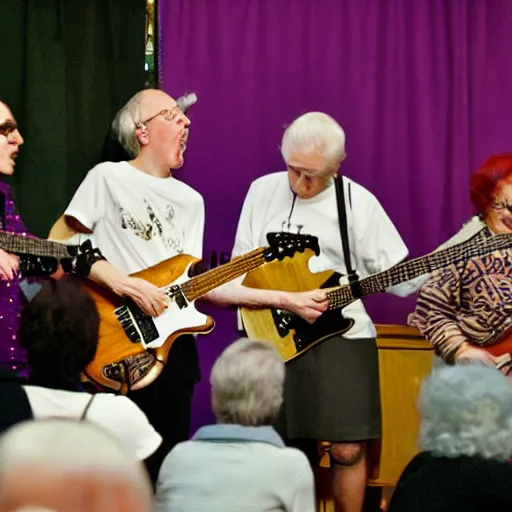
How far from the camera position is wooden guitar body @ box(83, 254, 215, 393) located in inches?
132

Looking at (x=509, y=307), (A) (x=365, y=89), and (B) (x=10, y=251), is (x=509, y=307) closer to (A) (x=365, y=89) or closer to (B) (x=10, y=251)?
(A) (x=365, y=89)

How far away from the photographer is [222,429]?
2.27 meters

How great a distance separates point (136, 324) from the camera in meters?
3.43

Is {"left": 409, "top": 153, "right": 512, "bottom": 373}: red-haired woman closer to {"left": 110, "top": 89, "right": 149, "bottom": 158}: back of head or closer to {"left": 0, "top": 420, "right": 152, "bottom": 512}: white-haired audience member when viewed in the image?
{"left": 110, "top": 89, "right": 149, "bottom": 158}: back of head

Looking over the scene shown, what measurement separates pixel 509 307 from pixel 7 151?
1.80m

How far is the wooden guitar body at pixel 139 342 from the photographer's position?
336 cm

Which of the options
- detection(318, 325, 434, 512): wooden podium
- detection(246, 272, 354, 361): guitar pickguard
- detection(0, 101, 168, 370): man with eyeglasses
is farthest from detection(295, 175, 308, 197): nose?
detection(318, 325, 434, 512): wooden podium

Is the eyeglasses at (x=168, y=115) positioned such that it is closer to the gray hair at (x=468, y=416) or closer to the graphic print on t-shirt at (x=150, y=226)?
the graphic print on t-shirt at (x=150, y=226)

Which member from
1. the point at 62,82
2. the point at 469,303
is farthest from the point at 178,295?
the point at 62,82

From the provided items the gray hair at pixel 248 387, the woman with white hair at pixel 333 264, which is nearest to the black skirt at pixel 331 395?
the woman with white hair at pixel 333 264

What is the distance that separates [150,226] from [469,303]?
1138mm

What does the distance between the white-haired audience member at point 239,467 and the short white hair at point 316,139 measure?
142 centimetres

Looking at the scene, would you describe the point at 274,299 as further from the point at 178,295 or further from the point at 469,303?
the point at 469,303

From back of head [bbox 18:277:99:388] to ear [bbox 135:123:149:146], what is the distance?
1.38 metres
